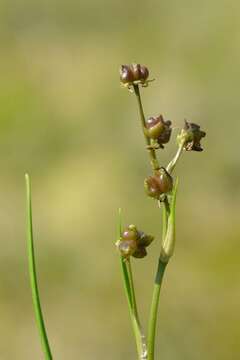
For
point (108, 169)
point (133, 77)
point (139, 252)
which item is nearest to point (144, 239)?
point (139, 252)

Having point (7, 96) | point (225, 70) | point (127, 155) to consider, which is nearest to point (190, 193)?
point (127, 155)

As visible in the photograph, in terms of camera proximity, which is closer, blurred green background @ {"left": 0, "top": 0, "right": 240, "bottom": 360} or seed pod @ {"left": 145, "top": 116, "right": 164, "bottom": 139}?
seed pod @ {"left": 145, "top": 116, "right": 164, "bottom": 139}

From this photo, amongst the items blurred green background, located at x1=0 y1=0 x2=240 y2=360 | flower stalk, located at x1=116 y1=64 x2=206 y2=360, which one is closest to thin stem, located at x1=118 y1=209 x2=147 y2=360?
flower stalk, located at x1=116 y1=64 x2=206 y2=360

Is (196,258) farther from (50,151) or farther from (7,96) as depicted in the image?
(7,96)

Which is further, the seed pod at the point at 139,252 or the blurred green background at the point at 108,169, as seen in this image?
the blurred green background at the point at 108,169

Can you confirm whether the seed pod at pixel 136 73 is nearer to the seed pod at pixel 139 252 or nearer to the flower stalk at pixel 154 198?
the flower stalk at pixel 154 198

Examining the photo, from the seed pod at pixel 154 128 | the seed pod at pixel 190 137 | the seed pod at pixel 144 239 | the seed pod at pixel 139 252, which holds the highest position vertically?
the seed pod at pixel 154 128

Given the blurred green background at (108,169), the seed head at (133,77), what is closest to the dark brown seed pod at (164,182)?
the seed head at (133,77)

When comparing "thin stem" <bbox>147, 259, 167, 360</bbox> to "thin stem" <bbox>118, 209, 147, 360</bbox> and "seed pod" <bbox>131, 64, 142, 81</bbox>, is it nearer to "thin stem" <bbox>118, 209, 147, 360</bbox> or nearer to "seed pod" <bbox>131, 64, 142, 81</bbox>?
"thin stem" <bbox>118, 209, 147, 360</bbox>
